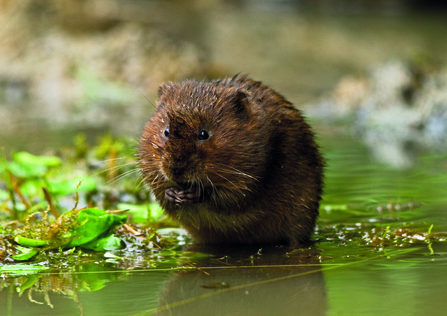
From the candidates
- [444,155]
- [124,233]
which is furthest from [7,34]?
[124,233]

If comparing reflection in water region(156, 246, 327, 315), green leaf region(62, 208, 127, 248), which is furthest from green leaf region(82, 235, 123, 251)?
reflection in water region(156, 246, 327, 315)

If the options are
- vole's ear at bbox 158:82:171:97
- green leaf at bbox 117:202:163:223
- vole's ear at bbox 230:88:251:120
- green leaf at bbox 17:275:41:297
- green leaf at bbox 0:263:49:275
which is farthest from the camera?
green leaf at bbox 117:202:163:223

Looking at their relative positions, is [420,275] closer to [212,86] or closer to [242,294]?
[242,294]

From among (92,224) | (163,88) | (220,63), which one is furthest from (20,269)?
(220,63)

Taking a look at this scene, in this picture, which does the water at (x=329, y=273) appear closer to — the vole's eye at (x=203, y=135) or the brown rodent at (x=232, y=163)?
the brown rodent at (x=232, y=163)

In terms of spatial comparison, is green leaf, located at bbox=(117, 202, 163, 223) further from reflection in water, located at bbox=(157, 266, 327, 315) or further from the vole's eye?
reflection in water, located at bbox=(157, 266, 327, 315)

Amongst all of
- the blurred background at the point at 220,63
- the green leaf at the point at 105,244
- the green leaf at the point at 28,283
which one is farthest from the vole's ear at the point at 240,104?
the blurred background at the point at 220,63

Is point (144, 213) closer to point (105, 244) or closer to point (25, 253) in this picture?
point (105, 244)
